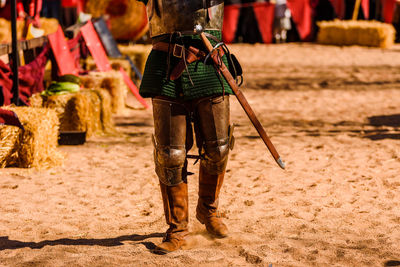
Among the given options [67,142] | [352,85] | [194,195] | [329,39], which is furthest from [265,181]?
[329,39]

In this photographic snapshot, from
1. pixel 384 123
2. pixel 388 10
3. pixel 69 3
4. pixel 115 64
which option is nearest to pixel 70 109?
pixel 115 64

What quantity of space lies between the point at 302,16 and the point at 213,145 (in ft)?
47.4

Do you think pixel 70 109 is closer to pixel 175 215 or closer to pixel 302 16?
pixel 175 215

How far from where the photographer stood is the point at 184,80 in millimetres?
3244

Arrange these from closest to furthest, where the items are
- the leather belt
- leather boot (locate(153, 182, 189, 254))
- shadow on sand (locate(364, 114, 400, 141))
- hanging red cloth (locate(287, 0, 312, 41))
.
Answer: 1. the leather belt
2. leather boot (locate(153, 182, 189, 254))
3. shadow on sand (locate(364, 114, 400, 141))
4. hanging red cloth (locate(287, 0, 312, 41))

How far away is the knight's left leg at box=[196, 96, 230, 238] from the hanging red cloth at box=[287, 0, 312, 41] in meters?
Result: 13.8

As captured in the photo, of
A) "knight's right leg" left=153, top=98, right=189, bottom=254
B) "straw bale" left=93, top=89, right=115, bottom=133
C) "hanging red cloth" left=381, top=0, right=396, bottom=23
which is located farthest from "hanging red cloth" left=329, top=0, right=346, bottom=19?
"knight's right leg" left=153, top=98, right=189, bottom=254

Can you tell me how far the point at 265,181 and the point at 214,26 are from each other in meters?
1.85

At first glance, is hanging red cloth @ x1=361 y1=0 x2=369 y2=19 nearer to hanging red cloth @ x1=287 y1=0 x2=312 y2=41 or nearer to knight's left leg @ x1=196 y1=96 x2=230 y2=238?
hanging red cloth @ x1=287 y1=0 x2=312 y2=41

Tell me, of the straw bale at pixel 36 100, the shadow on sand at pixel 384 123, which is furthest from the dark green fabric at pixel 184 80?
the shadow on sand at pixel 384 123

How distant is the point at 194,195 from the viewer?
4523 millimetres

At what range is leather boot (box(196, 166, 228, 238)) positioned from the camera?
11.5 ft

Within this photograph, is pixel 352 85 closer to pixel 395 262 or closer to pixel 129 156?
pixel 129 156

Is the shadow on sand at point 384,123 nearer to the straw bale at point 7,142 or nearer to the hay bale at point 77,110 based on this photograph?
the hay bale at point 77,110
